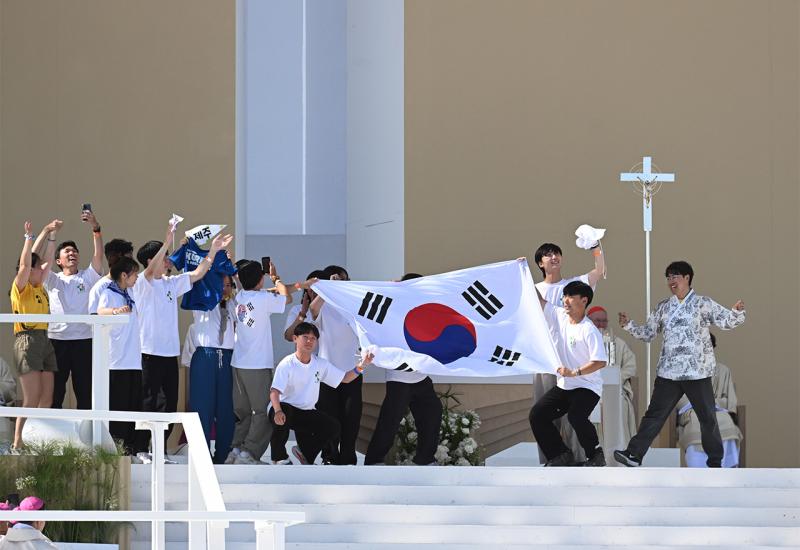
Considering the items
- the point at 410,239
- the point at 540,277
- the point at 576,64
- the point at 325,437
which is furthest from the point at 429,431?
the point at 576,64

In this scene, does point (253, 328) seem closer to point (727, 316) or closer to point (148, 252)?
point (148, 252)

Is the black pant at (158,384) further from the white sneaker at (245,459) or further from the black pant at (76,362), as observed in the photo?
the white sneaker at (245,459)

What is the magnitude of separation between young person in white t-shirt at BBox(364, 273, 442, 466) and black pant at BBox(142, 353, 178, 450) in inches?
52.0

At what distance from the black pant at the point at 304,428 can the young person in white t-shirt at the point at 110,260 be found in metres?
1.31

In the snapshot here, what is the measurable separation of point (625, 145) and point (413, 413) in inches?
216

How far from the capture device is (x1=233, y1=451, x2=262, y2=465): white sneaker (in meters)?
10.4

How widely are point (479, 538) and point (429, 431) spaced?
4.64 ft

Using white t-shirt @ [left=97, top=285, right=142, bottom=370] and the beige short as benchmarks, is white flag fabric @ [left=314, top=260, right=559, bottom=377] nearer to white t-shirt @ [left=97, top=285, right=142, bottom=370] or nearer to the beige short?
white t-shirt @ [left=97, top=285, right=142, bottom=370]

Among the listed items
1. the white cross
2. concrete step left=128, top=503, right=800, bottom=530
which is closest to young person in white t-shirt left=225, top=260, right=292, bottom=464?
concrete step left=128, top=503, right=800, bottom=530

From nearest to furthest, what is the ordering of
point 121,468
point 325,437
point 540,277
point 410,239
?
point 121,468
point 325,437
point 540,277
point 410,239

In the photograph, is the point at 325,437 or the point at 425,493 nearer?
the point at 425,493

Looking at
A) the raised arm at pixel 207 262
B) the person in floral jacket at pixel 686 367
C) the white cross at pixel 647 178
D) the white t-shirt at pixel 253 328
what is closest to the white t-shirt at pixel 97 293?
the raised arm at pixel 207 262

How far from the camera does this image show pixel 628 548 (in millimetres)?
9172

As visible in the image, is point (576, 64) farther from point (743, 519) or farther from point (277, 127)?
point (743, 519)
